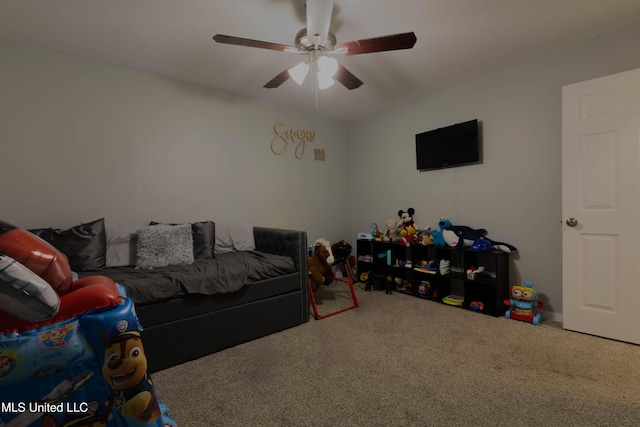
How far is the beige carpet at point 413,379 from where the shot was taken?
145cm

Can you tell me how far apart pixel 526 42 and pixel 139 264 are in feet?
11.7

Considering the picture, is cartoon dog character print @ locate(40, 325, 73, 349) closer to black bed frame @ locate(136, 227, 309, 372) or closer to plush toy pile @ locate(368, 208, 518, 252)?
black bed frame @ locate(136, 227, 309, 372)

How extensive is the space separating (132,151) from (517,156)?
140 inches

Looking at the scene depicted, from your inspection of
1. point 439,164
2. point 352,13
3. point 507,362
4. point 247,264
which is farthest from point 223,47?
point 507,362

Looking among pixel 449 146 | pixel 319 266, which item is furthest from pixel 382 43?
pixel 319 266

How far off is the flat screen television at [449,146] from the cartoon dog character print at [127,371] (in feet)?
10.4

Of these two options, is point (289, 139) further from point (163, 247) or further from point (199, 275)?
point (199, 275)

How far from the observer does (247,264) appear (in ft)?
7.99

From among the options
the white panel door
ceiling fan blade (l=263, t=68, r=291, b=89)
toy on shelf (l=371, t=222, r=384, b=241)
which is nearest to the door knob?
the white panel door

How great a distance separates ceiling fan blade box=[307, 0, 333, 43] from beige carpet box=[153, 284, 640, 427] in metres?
2.06

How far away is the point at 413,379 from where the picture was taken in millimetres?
1742

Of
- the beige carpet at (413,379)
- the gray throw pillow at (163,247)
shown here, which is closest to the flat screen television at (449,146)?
the beige carpet at (413,379)

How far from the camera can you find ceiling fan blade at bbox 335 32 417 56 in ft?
5.54

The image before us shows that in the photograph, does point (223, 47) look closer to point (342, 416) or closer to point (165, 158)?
point (165, 158)
